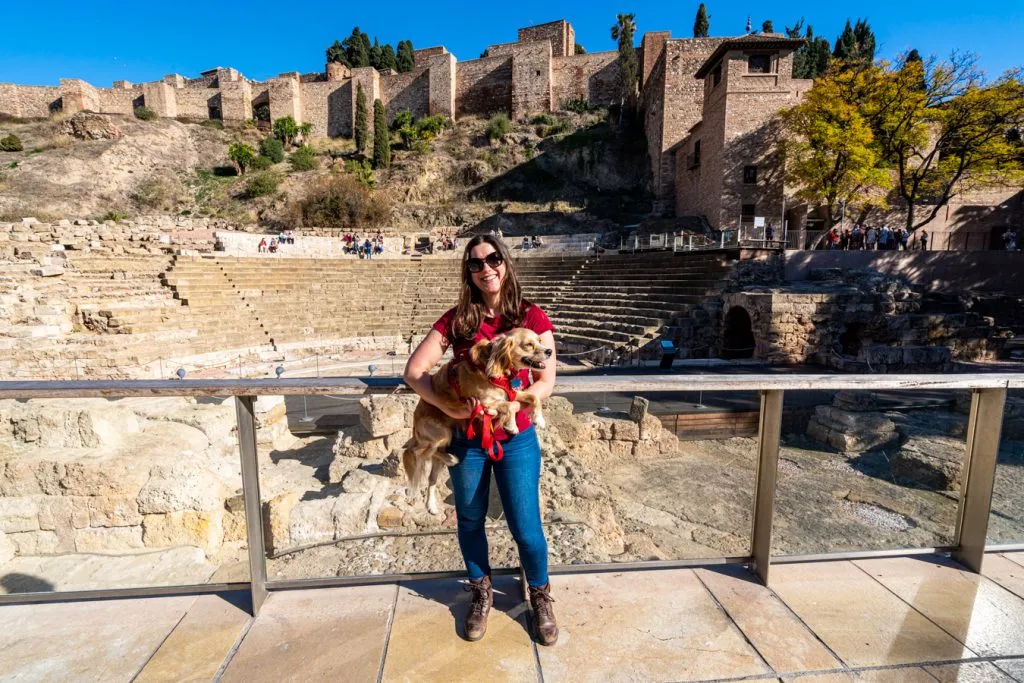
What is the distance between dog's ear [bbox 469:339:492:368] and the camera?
1.64 metres

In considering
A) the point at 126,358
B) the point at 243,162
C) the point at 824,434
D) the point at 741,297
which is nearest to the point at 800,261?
the point at 741,297

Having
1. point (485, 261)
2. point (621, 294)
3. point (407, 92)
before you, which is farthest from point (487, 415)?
point (407, 92)

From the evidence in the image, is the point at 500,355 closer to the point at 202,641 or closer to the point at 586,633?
the point at 586,633

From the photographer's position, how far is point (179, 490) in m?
3.74

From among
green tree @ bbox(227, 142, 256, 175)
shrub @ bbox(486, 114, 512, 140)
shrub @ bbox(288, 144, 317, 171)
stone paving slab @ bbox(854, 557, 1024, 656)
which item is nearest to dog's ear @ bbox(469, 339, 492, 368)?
stone paving slab @ bbox(854, 557, 1024, 656)

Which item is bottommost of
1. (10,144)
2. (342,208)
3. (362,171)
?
(342,208)

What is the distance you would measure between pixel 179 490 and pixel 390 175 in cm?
3911

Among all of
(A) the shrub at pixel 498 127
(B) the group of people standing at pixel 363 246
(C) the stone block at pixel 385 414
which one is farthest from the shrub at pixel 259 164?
(C) the stone block at pixel 385 414

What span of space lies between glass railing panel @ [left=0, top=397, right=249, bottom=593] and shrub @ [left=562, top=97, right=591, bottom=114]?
1806 inches

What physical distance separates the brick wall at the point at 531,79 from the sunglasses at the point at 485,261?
1863 inches

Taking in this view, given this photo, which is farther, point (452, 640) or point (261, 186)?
point (261, 186)

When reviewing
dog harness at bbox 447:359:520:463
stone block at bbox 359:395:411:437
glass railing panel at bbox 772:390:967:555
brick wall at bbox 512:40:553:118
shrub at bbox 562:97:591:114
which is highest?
brick wall at bbox 512:40:553:118

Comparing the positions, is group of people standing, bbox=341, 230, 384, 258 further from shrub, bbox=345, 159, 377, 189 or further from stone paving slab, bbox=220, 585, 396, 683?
stone paving slab, bbox=220, 585, 396, 683

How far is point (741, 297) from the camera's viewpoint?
13742mm
